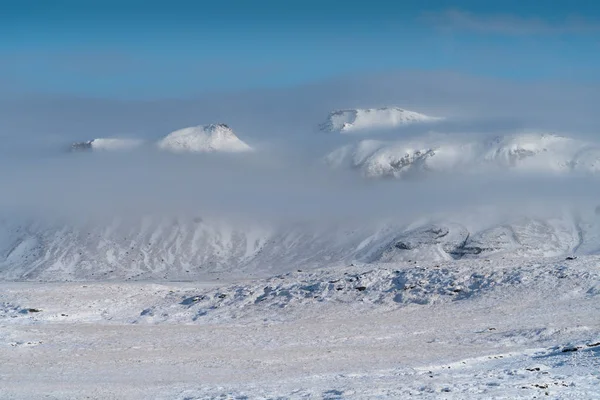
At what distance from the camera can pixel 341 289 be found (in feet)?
160

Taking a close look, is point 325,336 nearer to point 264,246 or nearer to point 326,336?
point 326,336

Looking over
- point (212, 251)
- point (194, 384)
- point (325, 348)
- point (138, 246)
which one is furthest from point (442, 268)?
point (138, 246)

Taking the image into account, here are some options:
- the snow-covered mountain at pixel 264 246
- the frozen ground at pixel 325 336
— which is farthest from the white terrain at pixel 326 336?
the snow-covered mountain at pixel 264 246

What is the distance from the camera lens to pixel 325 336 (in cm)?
3812

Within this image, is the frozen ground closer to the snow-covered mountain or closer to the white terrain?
the white terrain

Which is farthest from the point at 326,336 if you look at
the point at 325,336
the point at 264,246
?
the point at 264,246

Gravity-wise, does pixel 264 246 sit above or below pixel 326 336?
below

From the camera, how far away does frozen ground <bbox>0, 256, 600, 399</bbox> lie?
26.6m

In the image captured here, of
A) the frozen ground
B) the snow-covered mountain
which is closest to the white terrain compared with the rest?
the frozen ground

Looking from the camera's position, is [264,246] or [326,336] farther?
[264,246]

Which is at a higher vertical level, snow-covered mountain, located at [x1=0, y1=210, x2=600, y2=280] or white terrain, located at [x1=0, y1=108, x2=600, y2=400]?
white terrain, located at [x1=0, y1=108, x2=600, y2=400]

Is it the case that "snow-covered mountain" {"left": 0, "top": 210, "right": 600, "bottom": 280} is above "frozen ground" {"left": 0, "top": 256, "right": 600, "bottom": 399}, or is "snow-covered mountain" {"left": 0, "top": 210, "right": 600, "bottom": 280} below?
below

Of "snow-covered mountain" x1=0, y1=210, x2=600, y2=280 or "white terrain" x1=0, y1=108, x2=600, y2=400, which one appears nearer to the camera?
"white terrain" x1=0, y1=108, x2=600, y2=400

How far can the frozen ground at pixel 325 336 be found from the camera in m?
26.6
